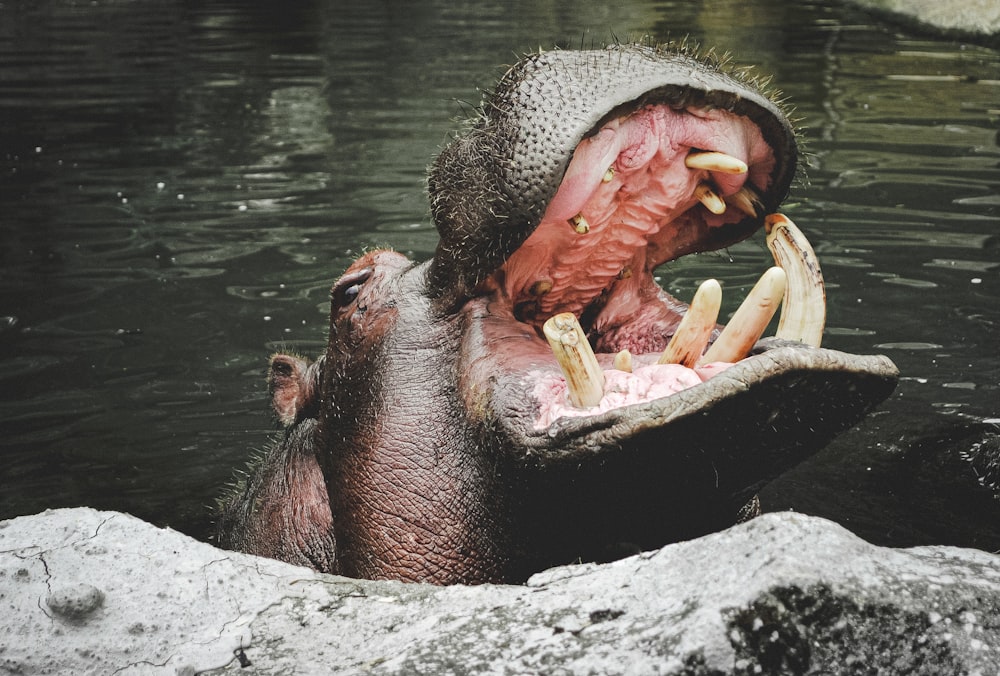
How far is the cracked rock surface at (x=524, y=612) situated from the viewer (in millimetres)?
1763

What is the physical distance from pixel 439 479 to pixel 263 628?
28.6 inches

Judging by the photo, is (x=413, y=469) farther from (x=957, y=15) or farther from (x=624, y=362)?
(x=957, y=15)

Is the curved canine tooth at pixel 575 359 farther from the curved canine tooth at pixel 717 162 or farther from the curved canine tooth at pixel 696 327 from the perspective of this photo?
the curved canine tooth at pixel 717 162

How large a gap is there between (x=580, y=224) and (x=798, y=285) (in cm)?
53

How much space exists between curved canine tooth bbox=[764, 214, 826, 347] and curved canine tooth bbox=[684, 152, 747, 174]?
21 centimetres

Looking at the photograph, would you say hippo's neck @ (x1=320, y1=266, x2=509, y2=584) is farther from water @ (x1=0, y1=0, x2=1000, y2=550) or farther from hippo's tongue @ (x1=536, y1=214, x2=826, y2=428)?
water @ (x1=0, y1=0, x2=1000, y2=550)

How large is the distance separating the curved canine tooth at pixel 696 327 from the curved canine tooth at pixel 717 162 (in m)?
0.33

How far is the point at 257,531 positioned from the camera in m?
3.73

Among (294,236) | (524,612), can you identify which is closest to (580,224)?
(524,612)

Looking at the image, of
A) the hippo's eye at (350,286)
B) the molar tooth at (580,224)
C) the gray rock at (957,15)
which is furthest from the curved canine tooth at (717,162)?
the gray rock at (957,15)

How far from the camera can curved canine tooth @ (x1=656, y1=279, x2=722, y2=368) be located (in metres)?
2.37

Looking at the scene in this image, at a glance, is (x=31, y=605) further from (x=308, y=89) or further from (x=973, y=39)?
(x=973, y=39)

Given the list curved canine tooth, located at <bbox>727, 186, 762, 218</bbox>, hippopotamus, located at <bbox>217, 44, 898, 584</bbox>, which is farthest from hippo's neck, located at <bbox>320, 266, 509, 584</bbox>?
curved canine tooth, located at <bbox>727, 186, 762, 218</bbox>

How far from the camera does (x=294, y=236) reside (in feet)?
27.6
